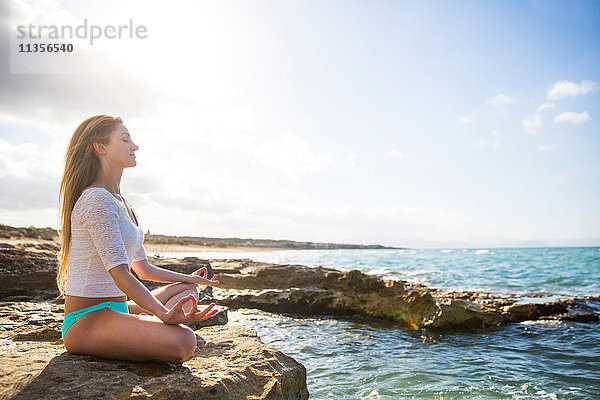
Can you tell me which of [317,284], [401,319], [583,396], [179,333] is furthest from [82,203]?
[317,284]

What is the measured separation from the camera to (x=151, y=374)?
290cm

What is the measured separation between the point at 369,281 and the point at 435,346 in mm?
2998

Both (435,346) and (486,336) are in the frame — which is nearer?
(435,346)

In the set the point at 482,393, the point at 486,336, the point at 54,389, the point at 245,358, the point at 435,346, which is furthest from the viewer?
the point at 486,336

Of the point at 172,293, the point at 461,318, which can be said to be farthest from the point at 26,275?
the point at 461,318

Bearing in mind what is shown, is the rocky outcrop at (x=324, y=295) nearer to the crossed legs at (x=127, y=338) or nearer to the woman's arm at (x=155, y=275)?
the woman's arm at (x=155, y=275)

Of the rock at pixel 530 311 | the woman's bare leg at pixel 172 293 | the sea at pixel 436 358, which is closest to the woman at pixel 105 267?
the woman's bare leg at pixel 172 293

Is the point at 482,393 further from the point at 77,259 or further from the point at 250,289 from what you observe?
the point at 250,289

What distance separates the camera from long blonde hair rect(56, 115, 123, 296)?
322 centimetres

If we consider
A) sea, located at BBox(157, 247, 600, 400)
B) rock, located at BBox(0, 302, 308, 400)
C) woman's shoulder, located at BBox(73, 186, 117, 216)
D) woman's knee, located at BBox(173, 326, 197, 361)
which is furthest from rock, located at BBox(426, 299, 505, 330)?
woman's shoulder, located at BBox(73, 186, 117, 216)

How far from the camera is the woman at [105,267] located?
2.92 m

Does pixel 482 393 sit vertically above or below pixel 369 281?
below

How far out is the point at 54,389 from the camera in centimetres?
257

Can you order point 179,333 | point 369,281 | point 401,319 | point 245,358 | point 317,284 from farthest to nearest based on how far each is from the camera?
1. point 317,284
2. point 369,281
3. point 401,319
4. point 245,358
5. point 179,333
